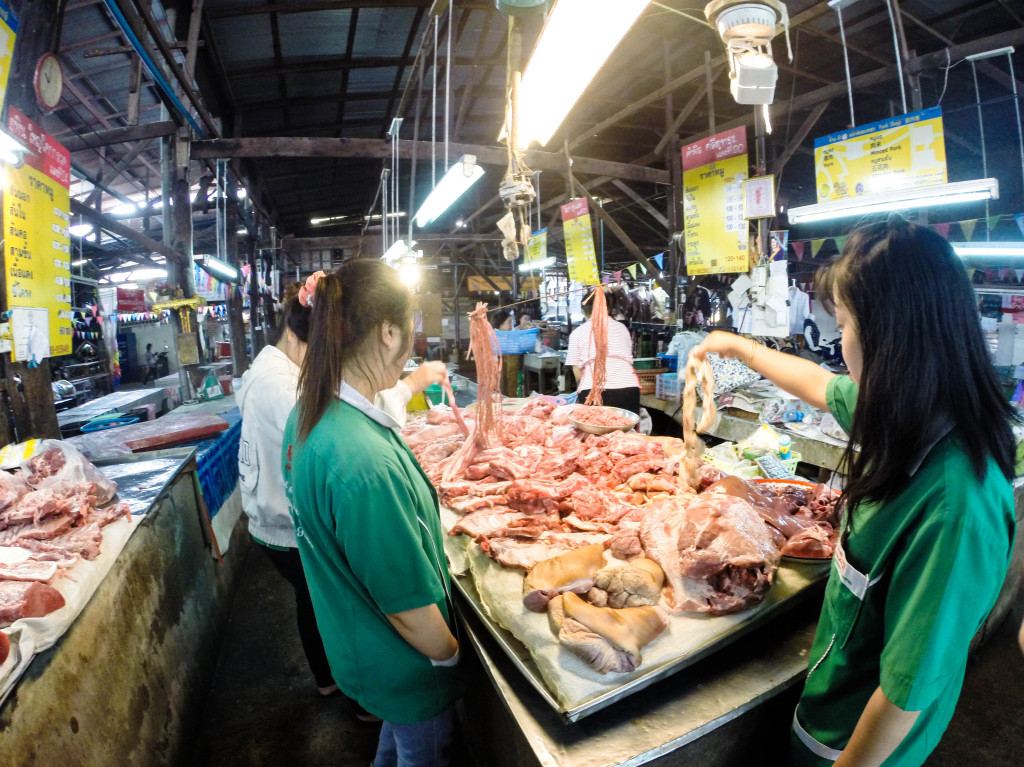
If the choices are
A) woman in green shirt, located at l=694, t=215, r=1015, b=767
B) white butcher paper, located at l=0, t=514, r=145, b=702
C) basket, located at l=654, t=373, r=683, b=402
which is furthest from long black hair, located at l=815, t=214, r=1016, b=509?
basket, located at l=654, t=373, r=683, b=402

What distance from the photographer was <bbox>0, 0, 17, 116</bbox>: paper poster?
2.89 metres

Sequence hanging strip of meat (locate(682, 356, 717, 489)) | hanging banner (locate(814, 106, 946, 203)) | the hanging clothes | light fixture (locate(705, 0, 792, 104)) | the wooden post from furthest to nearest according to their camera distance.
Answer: the wooden post → the hanging clothes → hanging banner (locate(814, 106, 946, 203)) → hanging strip of meat (locate(682, 356, 717, 489)) → light fixture (locate(705, 0, 792, 104))

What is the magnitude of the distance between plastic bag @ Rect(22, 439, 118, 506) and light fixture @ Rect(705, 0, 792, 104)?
163 inches

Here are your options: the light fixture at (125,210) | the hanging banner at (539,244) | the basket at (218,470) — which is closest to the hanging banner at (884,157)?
the hanging banner at (539,244)

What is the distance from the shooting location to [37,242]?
3.33 metres

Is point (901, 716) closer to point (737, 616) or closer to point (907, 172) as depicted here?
point (737, 616)

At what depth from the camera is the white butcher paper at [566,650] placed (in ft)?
5.16

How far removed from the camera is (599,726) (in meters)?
1.60

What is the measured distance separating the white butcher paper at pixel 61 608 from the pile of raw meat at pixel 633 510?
64.8 inches

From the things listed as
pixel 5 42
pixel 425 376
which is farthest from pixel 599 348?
pixel 5 42

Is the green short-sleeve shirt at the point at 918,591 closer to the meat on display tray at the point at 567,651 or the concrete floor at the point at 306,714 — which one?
the meat on display tray at the point at 567,651

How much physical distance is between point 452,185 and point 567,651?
4.02 meters

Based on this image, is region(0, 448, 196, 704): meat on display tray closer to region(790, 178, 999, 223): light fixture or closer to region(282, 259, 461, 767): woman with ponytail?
region(282, 259, 461, 767): woman with ponytail

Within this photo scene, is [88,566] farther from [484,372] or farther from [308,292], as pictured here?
[484,372]
